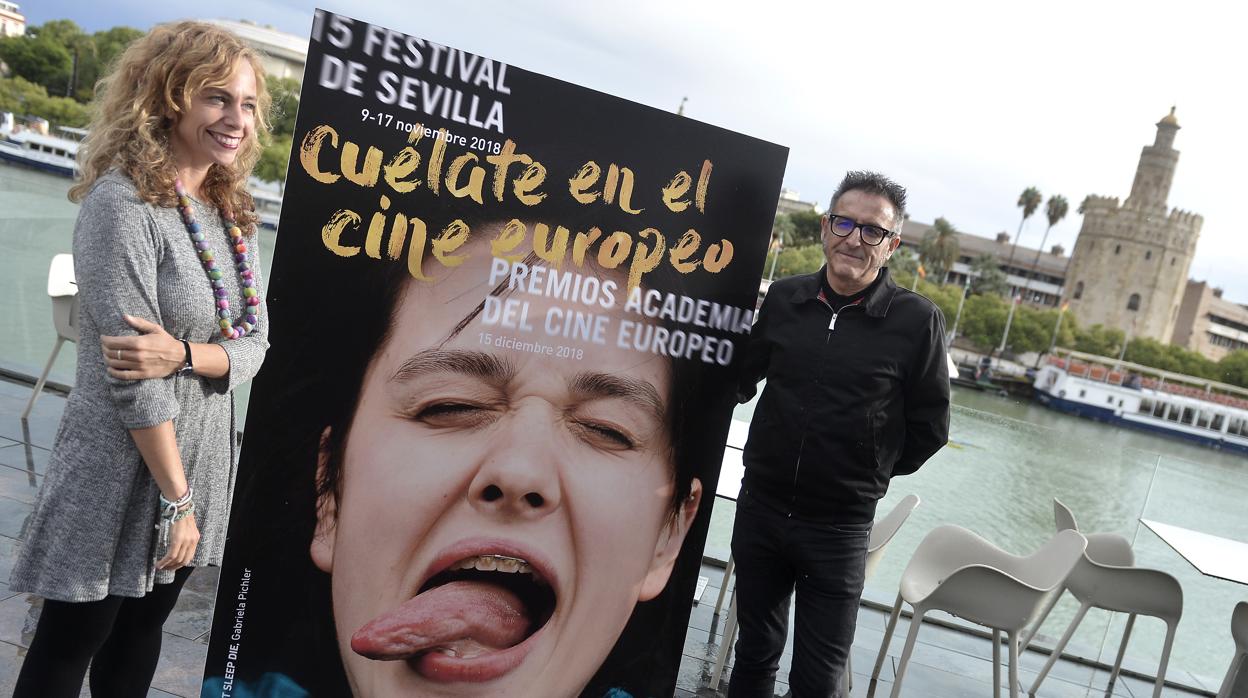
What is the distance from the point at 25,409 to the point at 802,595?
4.12 meters

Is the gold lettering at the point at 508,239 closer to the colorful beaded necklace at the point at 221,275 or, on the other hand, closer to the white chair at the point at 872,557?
the colorful beaded necklace at the point at 221,275

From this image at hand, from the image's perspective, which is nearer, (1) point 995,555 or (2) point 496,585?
(2) point 496,585

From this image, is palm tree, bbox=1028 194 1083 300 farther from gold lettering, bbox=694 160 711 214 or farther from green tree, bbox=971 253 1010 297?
gold lettering, bbox=694 160 711 214

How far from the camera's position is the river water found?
405 cm

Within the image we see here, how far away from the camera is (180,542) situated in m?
1.46

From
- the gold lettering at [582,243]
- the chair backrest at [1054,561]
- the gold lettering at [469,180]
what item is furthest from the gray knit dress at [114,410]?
the chair backrest at [1054,561]

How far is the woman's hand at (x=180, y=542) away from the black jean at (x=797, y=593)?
1.32m

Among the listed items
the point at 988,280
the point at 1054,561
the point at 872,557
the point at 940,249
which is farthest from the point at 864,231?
the point at 988,280

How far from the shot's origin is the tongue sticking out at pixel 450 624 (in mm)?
1968

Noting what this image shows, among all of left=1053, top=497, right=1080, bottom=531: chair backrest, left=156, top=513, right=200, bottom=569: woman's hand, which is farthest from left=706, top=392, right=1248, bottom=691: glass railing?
left=156, top=513, right=200, bottom=569: woman's hand

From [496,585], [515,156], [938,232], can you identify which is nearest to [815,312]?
[515,156]

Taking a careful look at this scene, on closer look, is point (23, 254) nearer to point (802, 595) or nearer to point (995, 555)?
point (802, 595)

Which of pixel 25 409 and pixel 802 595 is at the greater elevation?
pixel 802 595

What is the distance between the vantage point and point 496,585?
80.6 inches
